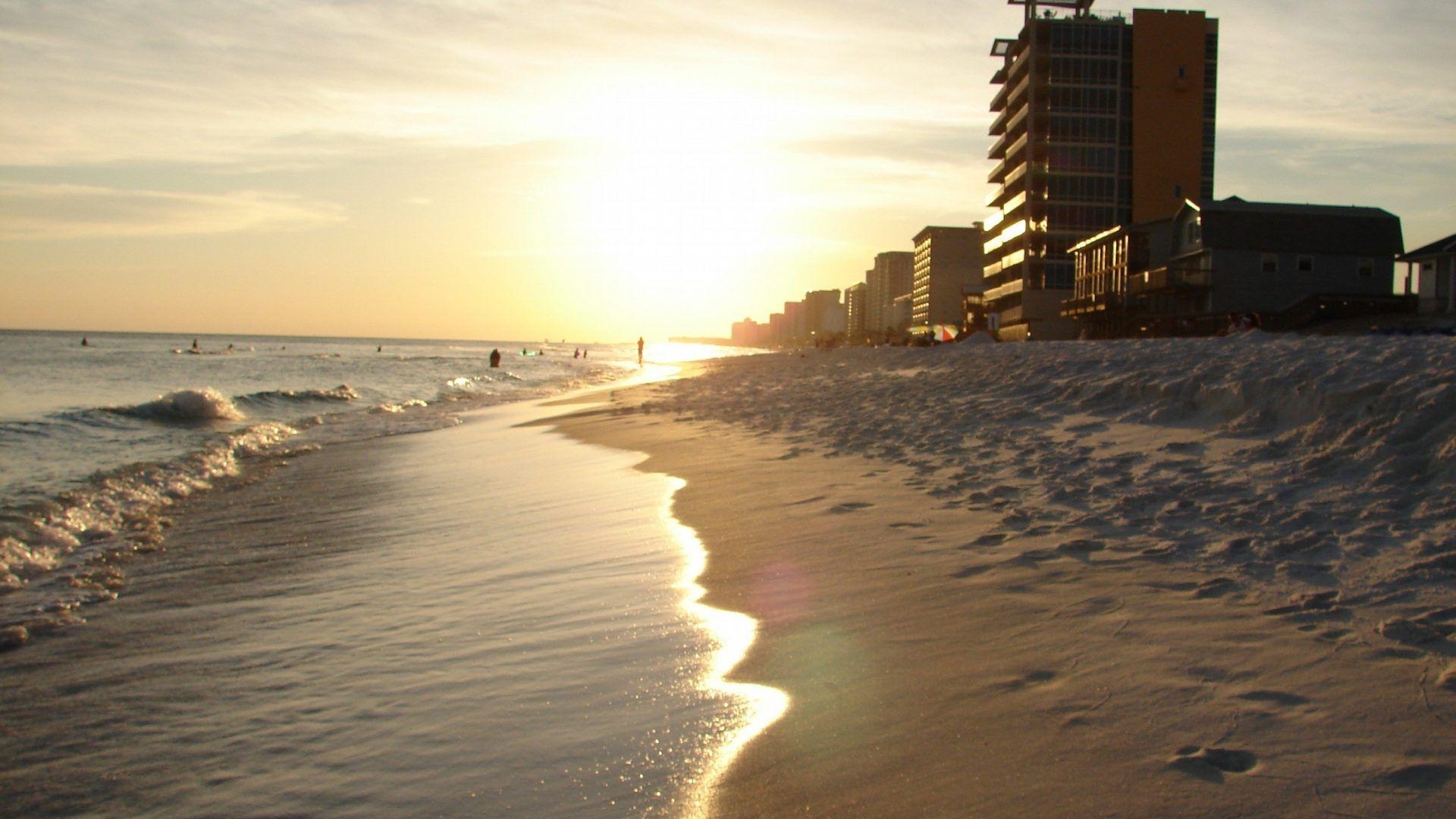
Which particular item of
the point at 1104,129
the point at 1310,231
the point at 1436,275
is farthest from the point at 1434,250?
the point at 1104,129

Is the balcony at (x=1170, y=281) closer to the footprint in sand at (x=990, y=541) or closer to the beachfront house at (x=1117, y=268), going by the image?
the beachfront house at (x=1117, y=268)

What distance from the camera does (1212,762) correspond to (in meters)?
3.06

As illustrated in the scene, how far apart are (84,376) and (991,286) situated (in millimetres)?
77193

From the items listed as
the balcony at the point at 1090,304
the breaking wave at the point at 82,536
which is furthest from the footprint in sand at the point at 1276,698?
the balcony at the point at 1090,304

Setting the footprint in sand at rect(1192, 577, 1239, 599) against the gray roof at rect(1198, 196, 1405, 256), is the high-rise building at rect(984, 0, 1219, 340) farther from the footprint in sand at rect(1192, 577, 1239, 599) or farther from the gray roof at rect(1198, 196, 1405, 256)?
the footprint in sand at rect(1192, 577, 1239, 599)

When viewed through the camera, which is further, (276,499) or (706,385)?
(706,385)

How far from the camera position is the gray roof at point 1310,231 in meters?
46.4

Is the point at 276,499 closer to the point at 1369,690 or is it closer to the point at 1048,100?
the point at 1369,690

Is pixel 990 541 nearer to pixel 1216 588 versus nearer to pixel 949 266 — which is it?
pixel 1216 588

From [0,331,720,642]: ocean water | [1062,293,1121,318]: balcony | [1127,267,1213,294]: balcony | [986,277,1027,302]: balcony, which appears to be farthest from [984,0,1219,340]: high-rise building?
[0,331,720,642]: ocean water

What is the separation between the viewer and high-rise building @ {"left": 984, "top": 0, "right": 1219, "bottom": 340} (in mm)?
75438

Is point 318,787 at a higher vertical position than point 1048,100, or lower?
lower

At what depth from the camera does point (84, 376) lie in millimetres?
43906

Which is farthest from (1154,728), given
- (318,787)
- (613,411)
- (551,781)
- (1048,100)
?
(1048,100)
